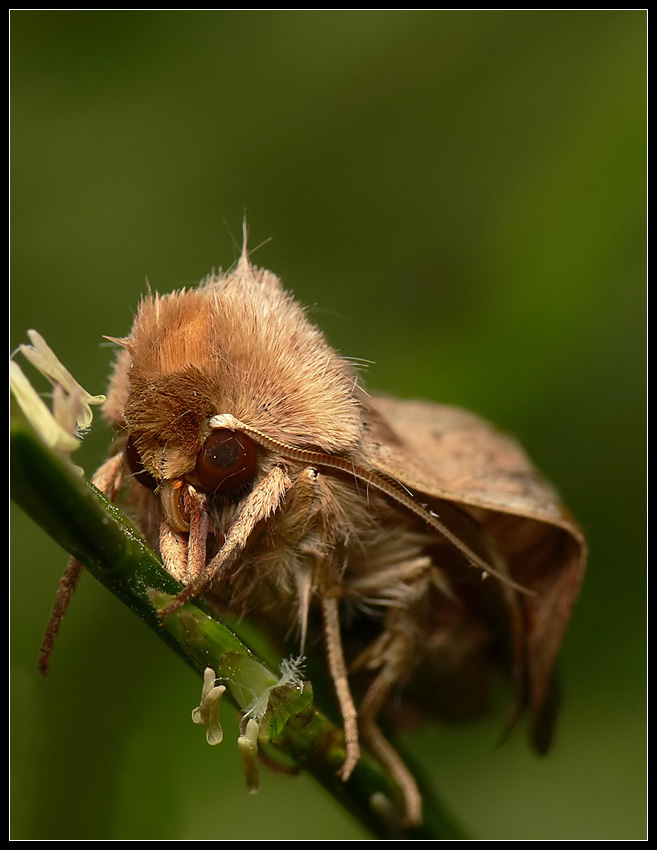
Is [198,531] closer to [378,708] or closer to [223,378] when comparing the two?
[223,378]

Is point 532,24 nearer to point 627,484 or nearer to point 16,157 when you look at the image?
point 627,484

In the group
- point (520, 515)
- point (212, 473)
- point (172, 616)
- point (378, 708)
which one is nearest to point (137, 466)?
point (212, 473)

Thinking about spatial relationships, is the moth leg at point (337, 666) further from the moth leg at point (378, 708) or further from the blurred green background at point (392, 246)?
the blurred green background at point (392, 246)

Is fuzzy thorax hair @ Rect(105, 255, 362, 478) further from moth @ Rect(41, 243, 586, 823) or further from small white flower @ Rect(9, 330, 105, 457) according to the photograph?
small white flower @ Rect(9, 330, 105, 457)

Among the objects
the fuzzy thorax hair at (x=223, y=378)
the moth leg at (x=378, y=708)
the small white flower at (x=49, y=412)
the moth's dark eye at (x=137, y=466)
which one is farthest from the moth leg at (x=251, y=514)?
the moth leg at (x=378, y=708)

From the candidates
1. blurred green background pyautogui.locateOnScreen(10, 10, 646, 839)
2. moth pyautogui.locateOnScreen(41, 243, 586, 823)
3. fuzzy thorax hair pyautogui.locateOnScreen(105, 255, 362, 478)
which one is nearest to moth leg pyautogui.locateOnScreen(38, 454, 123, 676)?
moth pyautogui.locateOnScreen(41, 243, 586, 823)

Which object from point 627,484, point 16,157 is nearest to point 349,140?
point 16,157
